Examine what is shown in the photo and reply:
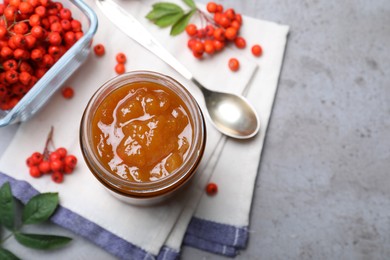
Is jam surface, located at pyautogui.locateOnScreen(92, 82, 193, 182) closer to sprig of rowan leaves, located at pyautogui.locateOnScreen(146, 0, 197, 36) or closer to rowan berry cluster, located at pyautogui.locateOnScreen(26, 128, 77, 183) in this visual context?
rowan berry cluster, located at pyautogui.locateOnScreen(26, 128, 77, 183)

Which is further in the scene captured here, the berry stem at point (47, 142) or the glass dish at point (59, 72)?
the berry stem at point (47, 142)

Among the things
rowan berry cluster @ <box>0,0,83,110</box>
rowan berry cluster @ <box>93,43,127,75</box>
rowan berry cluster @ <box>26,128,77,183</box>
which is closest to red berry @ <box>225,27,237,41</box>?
rowan berry cluster @ <box>93,43,127,75</box>

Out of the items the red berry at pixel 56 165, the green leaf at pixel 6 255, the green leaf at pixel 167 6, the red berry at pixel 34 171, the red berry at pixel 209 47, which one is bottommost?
the green leaf at pixel 6 255

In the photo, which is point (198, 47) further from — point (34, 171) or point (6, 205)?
point (6, 205)

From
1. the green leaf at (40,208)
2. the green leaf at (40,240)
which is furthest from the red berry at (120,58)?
the green leaf at (40,240)

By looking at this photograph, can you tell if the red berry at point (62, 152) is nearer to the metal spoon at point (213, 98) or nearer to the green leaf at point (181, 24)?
the metal spoon at point (213, 98)

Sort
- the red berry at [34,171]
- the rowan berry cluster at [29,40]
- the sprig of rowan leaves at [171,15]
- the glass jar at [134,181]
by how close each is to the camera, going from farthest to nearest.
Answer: the sprig of rowan leaves at [171,15], the red berry at [34,171], the rowan berry cluster at [29,40], the glass jar at [134,181]
